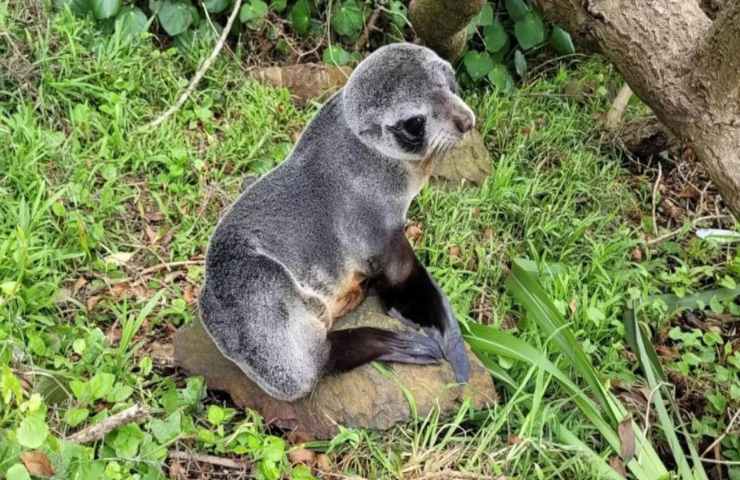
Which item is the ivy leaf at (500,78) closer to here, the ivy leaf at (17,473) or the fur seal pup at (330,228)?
the fur seal pup at (330,228)

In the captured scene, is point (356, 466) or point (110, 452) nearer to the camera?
point (110, 452)

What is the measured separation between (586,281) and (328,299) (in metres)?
1.79

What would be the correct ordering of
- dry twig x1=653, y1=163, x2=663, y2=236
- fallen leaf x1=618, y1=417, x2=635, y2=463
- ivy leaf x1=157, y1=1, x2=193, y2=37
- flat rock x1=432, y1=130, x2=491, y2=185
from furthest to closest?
ivy leaf x1=157, y1=1, x2=193, y2=37 → dry twig x1=653, y1=163, x2=663, y2=236 → flat rock x1=432, y1=130, x2=491, y2=185 → fallen leaf x1=618, y1=417, x2=635, y2=463

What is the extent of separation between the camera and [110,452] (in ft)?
8.93

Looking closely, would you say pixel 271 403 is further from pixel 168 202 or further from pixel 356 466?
pixel 168 202

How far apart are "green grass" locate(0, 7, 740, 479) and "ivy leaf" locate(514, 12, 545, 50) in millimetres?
290

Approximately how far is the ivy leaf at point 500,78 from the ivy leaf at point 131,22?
2299 millimetres

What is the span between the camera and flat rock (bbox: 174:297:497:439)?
2.99m

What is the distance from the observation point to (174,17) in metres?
5.07

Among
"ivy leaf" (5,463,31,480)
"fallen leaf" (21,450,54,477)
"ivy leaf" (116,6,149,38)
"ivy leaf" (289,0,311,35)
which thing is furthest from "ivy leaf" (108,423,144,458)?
"ivy leaf" (289,0,311,35)

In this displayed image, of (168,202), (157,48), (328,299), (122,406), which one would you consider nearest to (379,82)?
(328,299)

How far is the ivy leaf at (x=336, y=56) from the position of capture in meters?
5.21

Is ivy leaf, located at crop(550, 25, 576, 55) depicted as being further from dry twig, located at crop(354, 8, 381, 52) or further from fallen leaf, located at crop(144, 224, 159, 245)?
fallen leaf, located at crop(144, 224, 159, 245)

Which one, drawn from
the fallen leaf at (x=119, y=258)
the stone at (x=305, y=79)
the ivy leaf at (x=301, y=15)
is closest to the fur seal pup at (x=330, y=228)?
the fallen leaf at (x=119, y=258)
